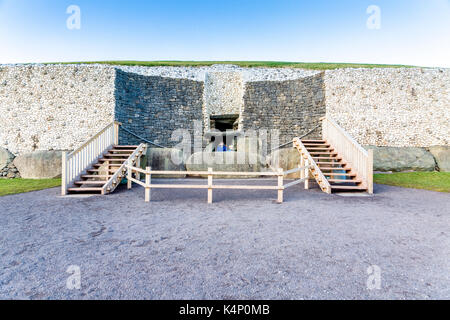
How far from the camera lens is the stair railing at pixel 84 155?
6578mm

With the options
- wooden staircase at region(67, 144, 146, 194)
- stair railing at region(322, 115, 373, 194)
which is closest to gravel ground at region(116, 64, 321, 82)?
stair railing at region(322, 115, 373, 194)

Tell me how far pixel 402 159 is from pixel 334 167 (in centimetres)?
853

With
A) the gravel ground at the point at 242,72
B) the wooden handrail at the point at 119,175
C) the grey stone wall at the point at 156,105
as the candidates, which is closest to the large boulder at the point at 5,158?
the grey stone wall at the point at 156,105

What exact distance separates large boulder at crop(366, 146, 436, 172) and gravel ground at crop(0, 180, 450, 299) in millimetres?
9466

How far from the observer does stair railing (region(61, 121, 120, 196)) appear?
21.6 feet

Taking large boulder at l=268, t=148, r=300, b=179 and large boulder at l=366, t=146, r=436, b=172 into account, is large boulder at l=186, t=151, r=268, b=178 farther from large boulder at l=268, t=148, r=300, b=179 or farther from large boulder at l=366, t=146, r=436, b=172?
large boulder at l=366, t=146, r=436, b=172

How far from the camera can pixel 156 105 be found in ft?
53.0

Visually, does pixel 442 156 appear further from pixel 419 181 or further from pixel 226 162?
pixel 226 162

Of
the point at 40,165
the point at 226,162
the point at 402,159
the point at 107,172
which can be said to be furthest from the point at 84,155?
the point at 402,159

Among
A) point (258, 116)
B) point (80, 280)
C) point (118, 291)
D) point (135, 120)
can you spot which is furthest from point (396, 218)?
point (135, 120)

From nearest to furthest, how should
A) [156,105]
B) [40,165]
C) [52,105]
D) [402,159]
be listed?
1. [40,165]
2. [402,159]
3. [52,105]
4. [156,105]

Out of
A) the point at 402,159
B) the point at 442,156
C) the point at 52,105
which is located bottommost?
the point at 402,159

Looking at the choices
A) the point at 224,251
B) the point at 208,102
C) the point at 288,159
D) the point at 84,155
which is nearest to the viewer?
the point at 224,251

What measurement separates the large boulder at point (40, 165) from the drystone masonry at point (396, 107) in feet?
55.8
